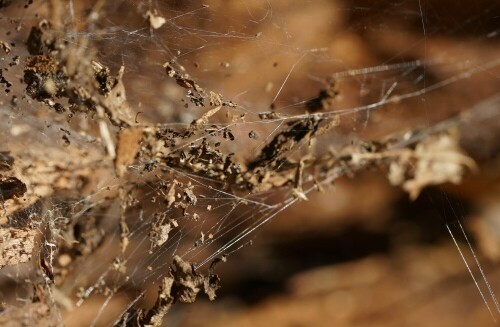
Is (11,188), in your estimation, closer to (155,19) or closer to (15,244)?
(15,244)

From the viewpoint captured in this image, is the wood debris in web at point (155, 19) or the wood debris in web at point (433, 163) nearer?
the wood debris in web at point (155, 19)

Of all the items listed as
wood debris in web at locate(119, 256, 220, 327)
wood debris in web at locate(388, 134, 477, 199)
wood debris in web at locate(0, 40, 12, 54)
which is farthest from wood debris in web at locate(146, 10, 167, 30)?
wood debris in web at locate(388, 134, 477, 199)

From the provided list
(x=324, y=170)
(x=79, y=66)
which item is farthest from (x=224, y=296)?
(x=79, y=66)

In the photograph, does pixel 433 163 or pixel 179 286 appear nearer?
pixel 179 286

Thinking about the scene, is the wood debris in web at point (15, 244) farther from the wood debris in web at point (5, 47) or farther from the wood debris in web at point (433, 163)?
the wood debris in web at point (433, 163)

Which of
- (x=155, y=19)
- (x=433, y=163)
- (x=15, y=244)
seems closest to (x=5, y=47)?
(x=155, y=19)

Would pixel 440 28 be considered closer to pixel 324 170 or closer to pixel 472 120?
pixel 472 120

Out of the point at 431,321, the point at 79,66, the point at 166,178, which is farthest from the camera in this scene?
the point at 431,321

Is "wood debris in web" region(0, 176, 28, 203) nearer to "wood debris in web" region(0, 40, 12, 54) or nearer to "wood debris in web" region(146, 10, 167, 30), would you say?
"wood debris in web" region(0, 40, 12, 54)

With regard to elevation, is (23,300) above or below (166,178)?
below

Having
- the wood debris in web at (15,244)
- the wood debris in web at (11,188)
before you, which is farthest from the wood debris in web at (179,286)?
the wood debris in web at (11,188)

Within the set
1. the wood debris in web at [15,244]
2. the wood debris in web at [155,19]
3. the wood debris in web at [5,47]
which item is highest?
the wood debris in web at [5,47]
